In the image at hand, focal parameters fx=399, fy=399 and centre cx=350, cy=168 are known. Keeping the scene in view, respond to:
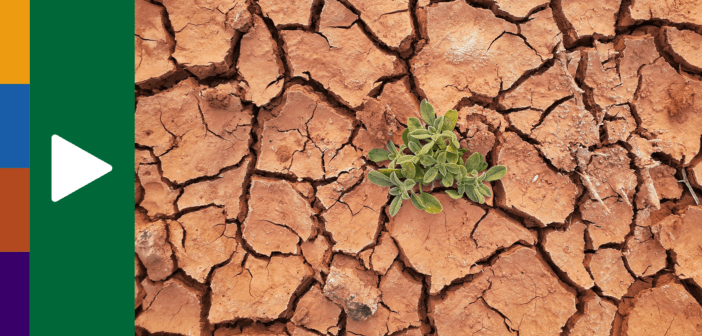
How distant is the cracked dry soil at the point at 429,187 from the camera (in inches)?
91.0

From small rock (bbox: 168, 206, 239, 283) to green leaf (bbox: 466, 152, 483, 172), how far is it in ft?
4.63

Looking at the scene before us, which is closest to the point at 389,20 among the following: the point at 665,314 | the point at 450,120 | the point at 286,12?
the point at 286,12

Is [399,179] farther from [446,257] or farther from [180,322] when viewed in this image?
[180,322]

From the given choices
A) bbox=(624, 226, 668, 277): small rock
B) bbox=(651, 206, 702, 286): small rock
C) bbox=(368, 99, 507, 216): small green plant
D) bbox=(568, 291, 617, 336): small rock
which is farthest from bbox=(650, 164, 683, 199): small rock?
bbox=(368, 99, 507, 216): small green plant

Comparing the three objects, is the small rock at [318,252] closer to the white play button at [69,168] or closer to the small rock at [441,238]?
the small rock at [441,238]

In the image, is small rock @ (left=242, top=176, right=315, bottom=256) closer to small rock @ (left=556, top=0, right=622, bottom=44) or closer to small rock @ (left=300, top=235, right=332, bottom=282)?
small rock @ (left=300, top=235, right=332, bottom=282)

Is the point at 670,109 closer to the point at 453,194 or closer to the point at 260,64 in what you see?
the point at 453,194

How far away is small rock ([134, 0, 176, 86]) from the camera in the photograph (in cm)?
242

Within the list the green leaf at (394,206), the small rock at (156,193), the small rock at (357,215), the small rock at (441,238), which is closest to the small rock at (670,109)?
the small rock at (441,238)

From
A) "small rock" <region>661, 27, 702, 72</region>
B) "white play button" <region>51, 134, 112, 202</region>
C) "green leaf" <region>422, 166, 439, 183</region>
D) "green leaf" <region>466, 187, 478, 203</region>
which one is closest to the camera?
"white play button" <region>51, 134, 112, 202</region>

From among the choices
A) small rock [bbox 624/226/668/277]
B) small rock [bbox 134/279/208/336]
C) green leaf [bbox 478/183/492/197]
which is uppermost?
green leaf [bbox 478/183/492/197]

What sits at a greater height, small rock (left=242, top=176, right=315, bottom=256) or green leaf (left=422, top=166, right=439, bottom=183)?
green leaf (left=422, top=166, right=439, bottom=183)

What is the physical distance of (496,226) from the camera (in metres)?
2.34

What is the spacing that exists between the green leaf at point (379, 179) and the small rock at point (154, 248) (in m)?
1.26
